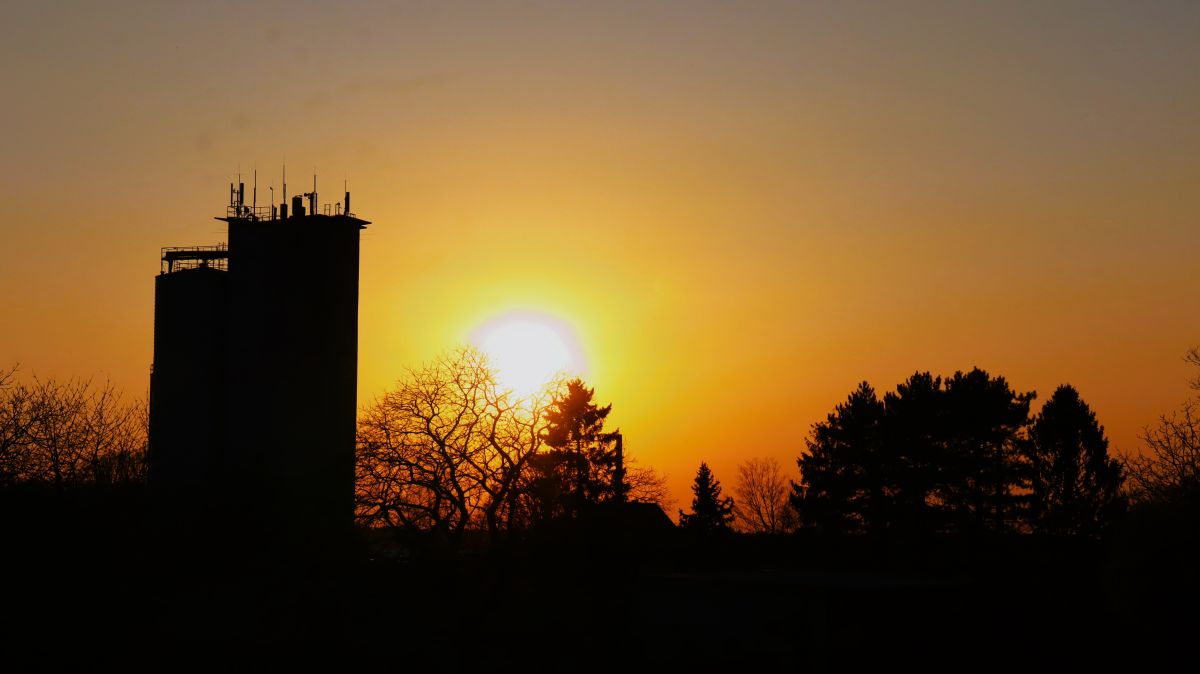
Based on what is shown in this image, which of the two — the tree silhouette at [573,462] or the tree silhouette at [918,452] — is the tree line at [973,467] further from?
the tree silhouette at [573,462]

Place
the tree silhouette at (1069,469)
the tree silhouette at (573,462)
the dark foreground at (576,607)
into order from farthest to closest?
1. the tree silhouette at (1069,469)
2. the tree silhouette at (573,462)
3. the dark foreground at (576,607)

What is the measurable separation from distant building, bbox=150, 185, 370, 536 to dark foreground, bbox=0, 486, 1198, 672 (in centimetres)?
717

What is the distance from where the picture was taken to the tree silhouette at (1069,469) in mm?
62406

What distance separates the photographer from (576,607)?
155ft

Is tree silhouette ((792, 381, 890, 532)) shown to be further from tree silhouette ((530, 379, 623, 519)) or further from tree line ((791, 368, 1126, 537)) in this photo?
tree silhouette ((530, 379, 623, 519))

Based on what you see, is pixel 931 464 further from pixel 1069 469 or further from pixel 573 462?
pixel 573 462

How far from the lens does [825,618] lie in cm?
3344

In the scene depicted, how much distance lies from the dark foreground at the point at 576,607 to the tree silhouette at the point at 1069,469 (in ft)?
41.9

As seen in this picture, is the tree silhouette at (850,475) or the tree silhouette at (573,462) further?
the tree silhouette at (850,475)

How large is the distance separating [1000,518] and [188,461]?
41.9m

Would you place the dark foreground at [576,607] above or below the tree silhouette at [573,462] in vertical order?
below

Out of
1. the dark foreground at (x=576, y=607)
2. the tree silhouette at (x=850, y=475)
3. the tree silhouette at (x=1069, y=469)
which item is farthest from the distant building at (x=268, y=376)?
the tree silhouette at (x=1069, y=469)

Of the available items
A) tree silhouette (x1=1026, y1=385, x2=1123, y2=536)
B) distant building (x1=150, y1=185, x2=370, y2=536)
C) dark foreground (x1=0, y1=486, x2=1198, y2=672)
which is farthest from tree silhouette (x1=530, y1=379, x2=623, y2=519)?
tree silhouette (x1=1026, y1=385, x2=1123, y2=536)

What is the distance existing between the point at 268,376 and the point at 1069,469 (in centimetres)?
4198
